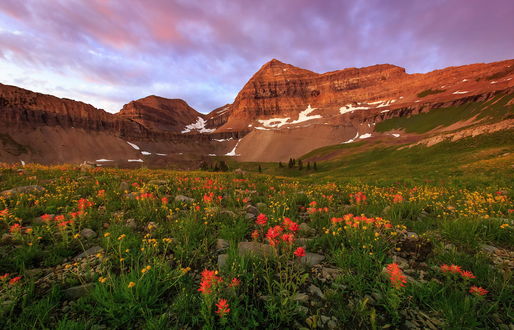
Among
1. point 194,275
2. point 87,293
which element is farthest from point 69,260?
point 194,275

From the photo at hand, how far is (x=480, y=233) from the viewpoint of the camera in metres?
4.50

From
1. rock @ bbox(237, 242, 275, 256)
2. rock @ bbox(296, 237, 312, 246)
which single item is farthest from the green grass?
rock @ bbox(237, 242, 275, 256)

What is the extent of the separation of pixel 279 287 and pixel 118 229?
370 centimetres

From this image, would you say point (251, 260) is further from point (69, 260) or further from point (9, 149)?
point (9, 149)

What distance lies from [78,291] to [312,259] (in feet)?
12.2

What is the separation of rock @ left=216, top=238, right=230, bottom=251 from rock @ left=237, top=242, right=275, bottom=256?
32 cm

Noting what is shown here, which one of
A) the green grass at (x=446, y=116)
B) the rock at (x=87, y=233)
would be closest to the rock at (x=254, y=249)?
the rock at (x=87, y=233)

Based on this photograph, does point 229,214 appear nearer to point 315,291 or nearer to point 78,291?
point 315,291

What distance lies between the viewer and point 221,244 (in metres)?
4.14

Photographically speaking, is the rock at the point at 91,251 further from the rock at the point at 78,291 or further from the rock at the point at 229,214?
the rock at the point at 229,214

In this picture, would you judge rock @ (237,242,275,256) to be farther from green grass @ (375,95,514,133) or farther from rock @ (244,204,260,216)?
green grass @ (375,95,514,133)

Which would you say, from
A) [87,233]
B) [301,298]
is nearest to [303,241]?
[301,298]

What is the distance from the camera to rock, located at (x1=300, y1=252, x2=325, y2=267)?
3.63 meters

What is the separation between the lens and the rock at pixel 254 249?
12.0ft
